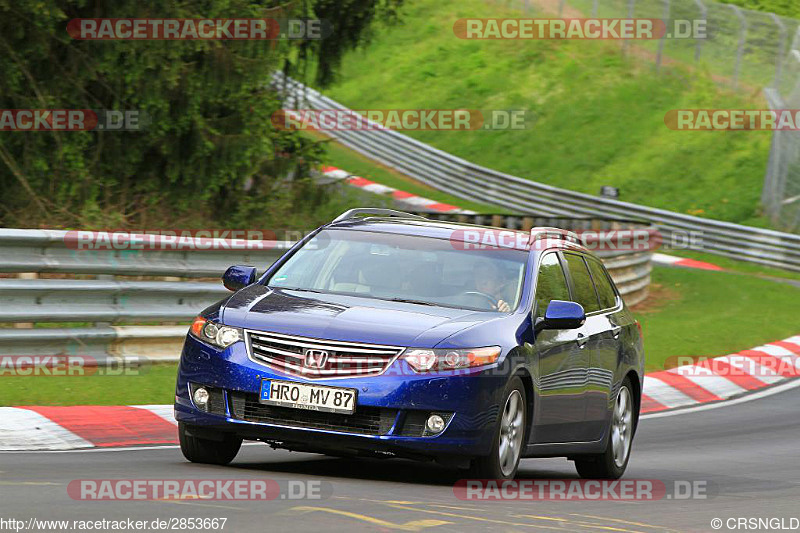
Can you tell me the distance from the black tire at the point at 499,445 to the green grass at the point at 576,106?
1187 inches

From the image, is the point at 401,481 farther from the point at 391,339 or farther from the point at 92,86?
the point at 92,86

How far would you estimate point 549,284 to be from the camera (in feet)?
30.0

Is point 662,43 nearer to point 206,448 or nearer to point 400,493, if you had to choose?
point 206,448

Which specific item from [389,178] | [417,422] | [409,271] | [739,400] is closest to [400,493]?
[417,422]

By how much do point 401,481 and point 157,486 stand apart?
5.33ft

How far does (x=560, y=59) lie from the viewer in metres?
49.0

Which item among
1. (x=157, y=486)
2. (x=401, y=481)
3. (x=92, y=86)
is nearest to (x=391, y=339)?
(x=401, y=481)

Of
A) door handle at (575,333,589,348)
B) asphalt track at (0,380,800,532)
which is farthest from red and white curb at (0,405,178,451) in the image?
door handle at (575,333,589,348)

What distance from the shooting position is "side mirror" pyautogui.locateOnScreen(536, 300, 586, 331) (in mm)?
8531

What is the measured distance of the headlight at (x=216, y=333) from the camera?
8008 mm
